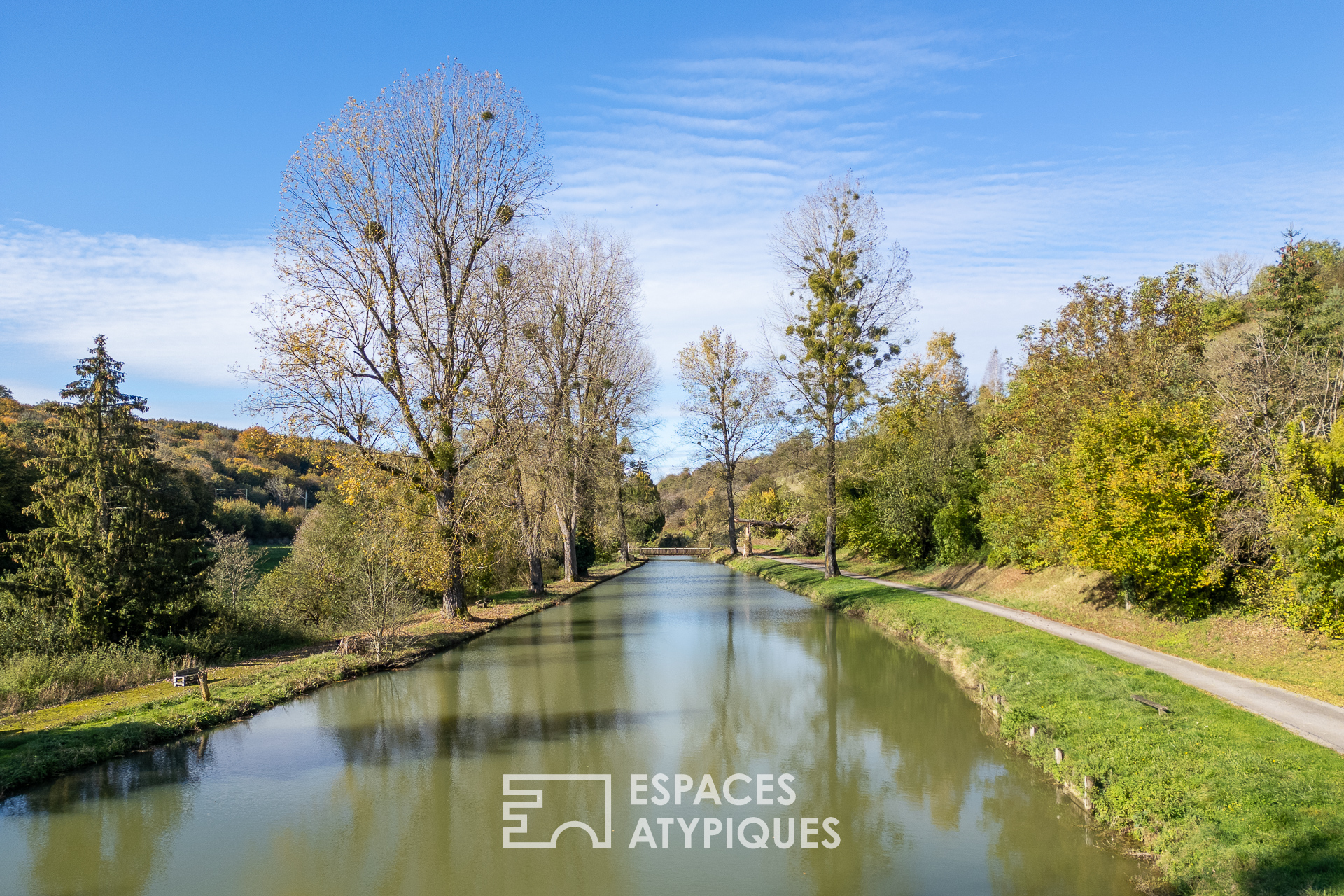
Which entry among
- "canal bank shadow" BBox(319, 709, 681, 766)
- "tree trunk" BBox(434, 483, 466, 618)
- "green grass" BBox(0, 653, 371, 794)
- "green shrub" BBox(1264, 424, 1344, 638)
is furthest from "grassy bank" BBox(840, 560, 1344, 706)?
"green grass" BBox(0, 653, 371, 794)

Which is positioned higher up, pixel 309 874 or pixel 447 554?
pixel 447 554

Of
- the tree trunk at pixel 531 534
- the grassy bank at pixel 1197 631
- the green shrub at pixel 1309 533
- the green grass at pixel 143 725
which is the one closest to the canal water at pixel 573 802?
the green grass at pixel 143 725

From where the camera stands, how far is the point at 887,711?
13.0 meters

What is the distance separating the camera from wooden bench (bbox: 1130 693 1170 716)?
31.4 ft

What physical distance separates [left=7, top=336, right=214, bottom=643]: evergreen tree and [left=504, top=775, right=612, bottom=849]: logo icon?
1004 centimetres

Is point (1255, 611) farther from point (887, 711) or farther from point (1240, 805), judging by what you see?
point (1240, 805)

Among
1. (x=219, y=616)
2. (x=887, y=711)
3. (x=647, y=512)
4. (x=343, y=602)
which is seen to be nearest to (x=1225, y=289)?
(x=647, y=512)

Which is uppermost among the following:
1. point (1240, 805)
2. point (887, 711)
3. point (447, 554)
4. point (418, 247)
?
point (418, 247)

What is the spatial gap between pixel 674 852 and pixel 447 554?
13.4 meters

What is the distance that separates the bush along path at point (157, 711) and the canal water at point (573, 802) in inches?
11.1

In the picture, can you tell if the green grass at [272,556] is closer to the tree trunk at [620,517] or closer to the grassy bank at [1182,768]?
the tree trunk at [620,517]

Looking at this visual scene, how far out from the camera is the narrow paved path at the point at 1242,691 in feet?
28.9

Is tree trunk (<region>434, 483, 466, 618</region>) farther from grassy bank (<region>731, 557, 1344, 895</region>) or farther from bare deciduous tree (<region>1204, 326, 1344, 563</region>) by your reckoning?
bare deciduous tree (<region>1204, 326, 1344, 563</region>)

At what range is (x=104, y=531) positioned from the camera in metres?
14.6
